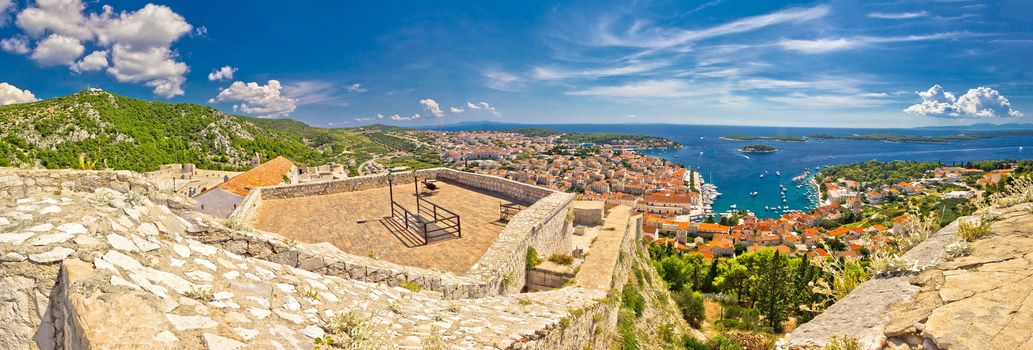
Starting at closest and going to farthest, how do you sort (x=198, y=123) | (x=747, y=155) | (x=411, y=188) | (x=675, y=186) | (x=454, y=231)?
(x=454, y=231)
(x=411, y=188)
(x=198, y=123)
(x=675, y=186)
(x=747, y=155)

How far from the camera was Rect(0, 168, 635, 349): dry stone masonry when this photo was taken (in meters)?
2.18

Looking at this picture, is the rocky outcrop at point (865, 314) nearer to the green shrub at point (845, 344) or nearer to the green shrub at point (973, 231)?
the green shrub at point (845, 344)

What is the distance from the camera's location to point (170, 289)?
8.17 ft

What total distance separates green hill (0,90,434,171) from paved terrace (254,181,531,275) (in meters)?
36.6

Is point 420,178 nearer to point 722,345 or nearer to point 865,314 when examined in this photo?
point 722,345

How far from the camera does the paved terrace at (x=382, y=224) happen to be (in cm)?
841

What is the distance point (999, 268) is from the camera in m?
2.88

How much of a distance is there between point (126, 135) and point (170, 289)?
63281 millimetres

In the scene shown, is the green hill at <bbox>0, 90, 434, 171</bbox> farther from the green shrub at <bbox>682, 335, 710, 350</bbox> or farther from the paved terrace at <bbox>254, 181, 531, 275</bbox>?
the green shrub at <bbox>682, 335, 710, 350</bbox>

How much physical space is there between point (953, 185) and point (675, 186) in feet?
165

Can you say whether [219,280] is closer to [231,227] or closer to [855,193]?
[231,227]

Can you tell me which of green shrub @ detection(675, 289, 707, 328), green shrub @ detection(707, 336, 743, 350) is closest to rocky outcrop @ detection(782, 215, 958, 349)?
green shrub @ detection(707, 336, 743, 350)

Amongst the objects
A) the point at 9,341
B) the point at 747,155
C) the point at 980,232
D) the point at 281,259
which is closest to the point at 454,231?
the point at 281,259

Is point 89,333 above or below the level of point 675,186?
above
